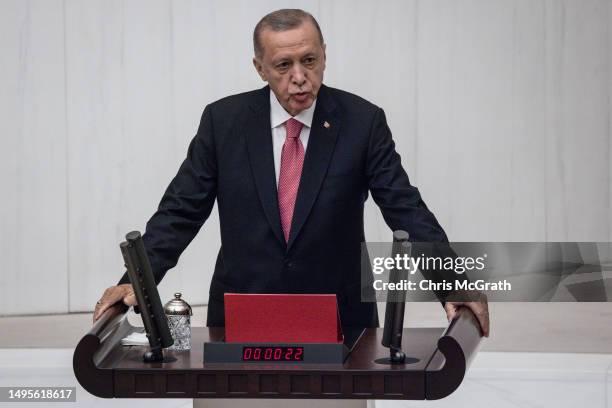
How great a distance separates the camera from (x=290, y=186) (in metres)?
3.08

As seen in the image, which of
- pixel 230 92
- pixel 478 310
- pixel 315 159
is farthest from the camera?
pixel 230 92

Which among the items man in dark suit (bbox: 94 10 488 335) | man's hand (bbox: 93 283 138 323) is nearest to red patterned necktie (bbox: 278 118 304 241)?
man in dark suit (bbox: 94 10 488 335)

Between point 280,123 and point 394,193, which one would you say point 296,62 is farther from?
point 394,193

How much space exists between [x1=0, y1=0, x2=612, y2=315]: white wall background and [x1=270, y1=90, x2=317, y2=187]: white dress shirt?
12.4 feet

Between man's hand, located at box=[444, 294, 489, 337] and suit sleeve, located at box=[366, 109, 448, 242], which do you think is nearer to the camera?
man's hand, located at box=[444, 294, 489, 337]

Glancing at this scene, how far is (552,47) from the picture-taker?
721cm

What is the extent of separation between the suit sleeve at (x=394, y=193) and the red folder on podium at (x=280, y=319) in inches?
25.1

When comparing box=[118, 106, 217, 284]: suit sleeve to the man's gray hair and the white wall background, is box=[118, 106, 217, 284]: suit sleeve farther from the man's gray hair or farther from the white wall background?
the white wall background

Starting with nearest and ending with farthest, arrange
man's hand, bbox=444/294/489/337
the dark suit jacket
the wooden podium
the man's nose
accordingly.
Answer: the wooden podium < man's hand, bbox=444/294/489/337 < the man's nose < the dark suit jacket

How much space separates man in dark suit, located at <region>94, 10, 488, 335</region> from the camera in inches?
118

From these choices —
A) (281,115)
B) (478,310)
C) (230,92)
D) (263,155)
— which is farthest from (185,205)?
(230,92)

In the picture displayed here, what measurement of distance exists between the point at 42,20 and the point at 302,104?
4.15m

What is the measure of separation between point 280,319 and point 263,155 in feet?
2.64

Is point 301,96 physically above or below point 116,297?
above
